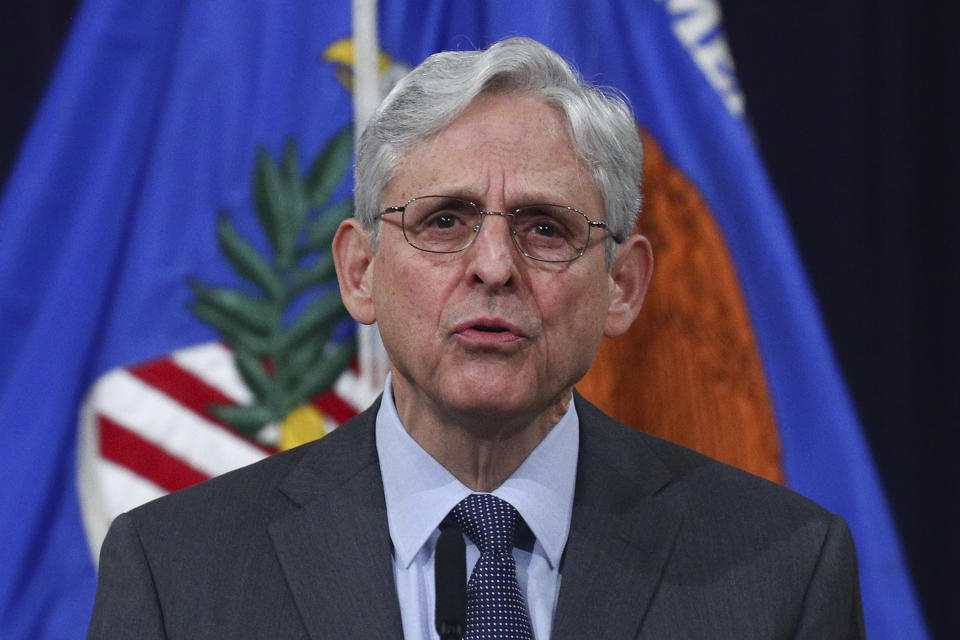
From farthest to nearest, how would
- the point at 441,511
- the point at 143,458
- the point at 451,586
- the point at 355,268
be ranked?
1. the point at 143,458
2. the point at 355,268
3. the point at 441,511
4. the point at 451,586

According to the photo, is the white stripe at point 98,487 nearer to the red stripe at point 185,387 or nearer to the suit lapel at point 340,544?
the red stripe at point 185,387

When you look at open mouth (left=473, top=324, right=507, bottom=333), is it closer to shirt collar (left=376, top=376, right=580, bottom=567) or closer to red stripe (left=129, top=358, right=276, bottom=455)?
shirt collar (left=376, top=376, right=580, bottom=567)

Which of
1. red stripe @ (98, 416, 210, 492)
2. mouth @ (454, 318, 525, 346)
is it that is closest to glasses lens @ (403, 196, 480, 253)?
mouth @ (454, 318, 525, 346)

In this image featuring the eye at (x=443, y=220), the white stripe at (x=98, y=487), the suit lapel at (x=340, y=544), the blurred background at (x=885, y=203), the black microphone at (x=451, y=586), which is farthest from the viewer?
the blurred background at (x=885, y=203)

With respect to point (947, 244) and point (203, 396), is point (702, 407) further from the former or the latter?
point (203, 396)

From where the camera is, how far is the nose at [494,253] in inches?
61.0

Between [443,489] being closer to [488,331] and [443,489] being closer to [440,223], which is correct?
[488,331]

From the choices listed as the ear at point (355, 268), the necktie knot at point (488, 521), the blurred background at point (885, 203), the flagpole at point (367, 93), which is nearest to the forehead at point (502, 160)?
the ear at point (355, 268)

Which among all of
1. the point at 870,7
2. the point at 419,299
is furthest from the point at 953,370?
the point at 419,299

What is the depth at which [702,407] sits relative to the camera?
268 cm

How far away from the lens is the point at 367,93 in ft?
8.37

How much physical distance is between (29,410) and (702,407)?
159 cm

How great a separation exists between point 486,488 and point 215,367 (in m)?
1.06

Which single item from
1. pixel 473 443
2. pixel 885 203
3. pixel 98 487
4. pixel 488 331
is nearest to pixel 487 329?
pixel 488 331
